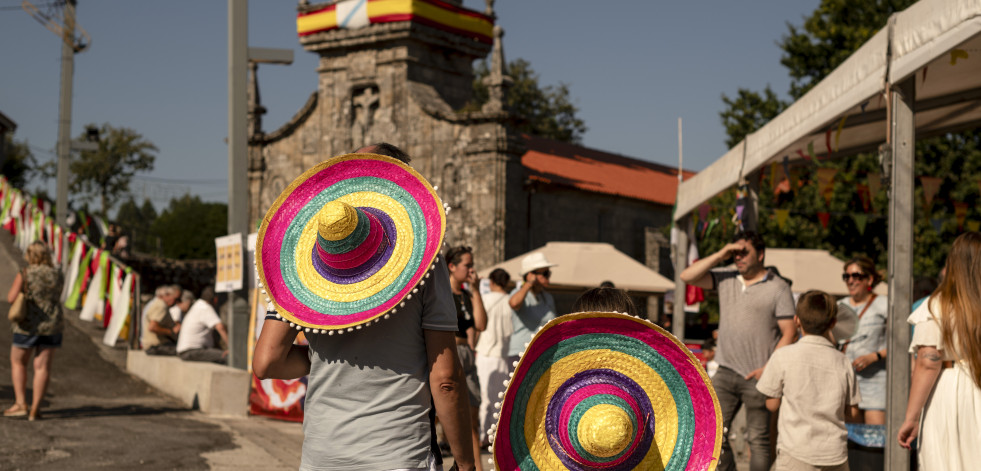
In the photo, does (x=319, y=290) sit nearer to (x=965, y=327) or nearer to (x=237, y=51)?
(x=965, y=327)

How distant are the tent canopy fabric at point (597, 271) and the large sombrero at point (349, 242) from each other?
1362 centimetres

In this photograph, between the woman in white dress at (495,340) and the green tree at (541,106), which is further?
the green tree at (541,106)

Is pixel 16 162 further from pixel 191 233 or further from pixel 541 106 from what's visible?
pixel 541 106

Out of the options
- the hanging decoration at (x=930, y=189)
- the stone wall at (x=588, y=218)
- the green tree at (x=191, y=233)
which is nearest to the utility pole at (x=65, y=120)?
the stone wall at (x=588, y=218)

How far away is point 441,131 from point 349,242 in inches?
1202

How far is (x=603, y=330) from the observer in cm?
354

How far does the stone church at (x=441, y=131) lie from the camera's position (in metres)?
32.5

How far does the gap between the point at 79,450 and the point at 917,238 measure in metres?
27.5

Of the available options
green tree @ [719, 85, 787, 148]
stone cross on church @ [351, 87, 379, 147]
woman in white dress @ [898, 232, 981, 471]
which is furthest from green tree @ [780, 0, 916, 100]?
woman in white dress @ [898, 232, 981, 471]

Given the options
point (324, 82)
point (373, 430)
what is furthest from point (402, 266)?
point (324, 82)

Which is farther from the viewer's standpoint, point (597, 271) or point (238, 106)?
point (597, 271)

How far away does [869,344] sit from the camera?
8633mm

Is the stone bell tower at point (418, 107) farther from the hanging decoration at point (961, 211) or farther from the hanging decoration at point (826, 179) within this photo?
the hanging decoration at point (826, 179)

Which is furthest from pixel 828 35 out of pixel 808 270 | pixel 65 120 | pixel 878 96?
pixel 878 96
